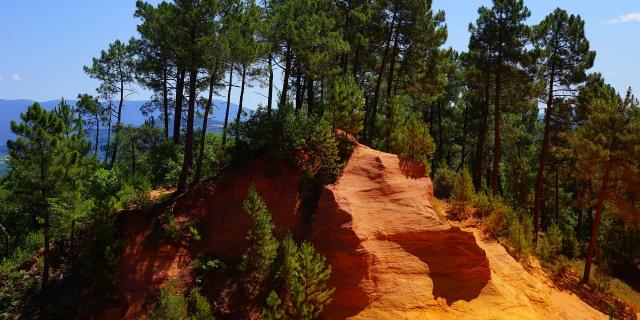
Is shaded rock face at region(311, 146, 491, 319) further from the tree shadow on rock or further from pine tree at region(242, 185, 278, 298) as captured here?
pine tree at region(242, 185, 278, 298)

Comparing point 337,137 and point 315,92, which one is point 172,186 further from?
point 315,92

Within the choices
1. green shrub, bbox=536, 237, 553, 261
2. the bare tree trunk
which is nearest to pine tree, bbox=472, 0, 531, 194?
green shrub, bbox=536, 237, 553, 261

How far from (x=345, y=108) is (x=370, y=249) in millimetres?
7201

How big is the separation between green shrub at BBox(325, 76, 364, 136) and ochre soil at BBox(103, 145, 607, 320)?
1.99 metres

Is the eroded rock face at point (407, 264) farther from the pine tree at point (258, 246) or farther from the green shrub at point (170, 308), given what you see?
the green shrub at point (170, 308)

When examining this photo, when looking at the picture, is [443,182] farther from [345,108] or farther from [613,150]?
[345,108]

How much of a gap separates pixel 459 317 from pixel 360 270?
3481 millimetres

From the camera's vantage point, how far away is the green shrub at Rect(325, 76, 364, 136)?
65.8 feet

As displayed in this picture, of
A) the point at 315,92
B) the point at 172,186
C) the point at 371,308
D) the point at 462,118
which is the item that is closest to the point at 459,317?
the point at 371,308

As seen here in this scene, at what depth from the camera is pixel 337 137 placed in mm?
20078

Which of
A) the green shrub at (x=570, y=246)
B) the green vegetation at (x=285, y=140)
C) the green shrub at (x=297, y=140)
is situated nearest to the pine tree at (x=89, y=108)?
the green vegetation at (x=285, y=140)

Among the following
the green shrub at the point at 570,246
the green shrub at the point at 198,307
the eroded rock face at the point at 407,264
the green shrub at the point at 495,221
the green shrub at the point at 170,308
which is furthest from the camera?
the green shrub at the point at 570,246

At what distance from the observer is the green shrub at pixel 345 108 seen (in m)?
20.0

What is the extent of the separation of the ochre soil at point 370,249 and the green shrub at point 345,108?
6.54 feet
